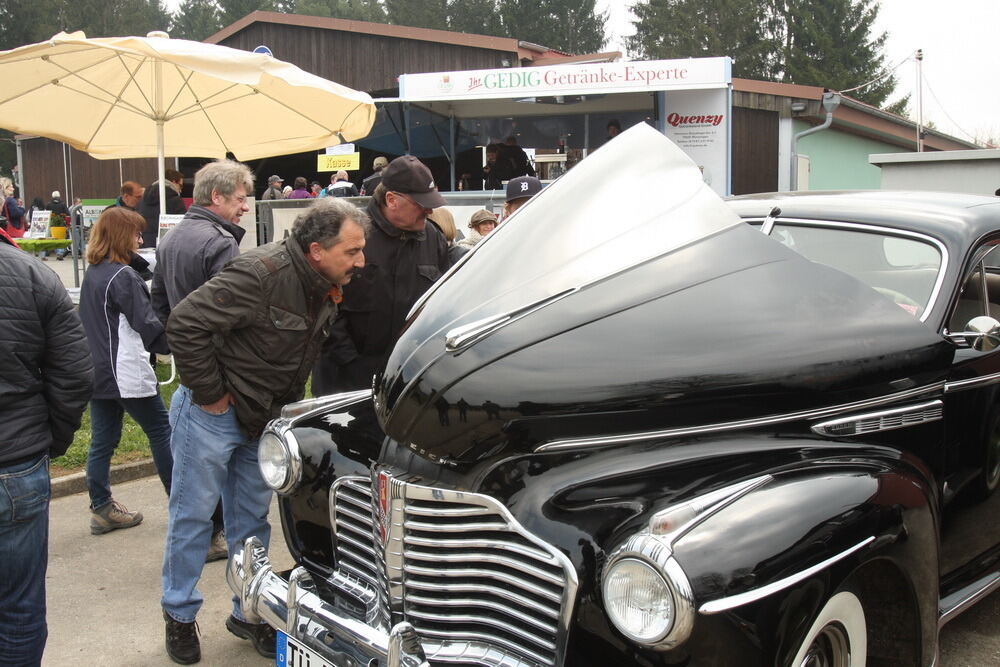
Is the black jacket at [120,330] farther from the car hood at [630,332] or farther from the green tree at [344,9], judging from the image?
the green tree at [344,9]

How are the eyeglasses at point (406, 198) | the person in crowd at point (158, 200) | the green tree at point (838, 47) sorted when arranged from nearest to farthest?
the eyeglasses at point (406, 198) → the person in crowd at point (158, 200) → the green tree at point (838, 47)

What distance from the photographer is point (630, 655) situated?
7.11 ft

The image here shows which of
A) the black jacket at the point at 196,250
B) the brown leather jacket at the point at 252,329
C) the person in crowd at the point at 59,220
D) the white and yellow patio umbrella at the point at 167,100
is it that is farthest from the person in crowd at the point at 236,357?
the person in crowd at the point at 59,220

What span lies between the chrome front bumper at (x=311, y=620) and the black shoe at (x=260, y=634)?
61 cm

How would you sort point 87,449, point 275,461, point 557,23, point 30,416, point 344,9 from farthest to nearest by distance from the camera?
point 344,9 → point 557,23 → point 87,449 → point 275,461 → point 30,416

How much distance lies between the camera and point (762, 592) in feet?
7.00

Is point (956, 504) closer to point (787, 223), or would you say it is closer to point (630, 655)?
point (787, 223)

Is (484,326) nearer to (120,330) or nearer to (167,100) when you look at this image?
(120,330)

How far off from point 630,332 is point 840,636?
1038 millimetres

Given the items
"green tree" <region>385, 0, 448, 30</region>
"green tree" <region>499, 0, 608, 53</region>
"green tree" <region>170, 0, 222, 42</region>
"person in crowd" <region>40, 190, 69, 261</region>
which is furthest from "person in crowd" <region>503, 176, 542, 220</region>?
"green tree" <region>170, 0, 222, 42</region>

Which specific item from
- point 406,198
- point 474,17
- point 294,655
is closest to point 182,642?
point 294,655

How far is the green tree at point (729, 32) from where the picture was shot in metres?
55.5

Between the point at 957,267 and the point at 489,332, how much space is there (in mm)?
1923

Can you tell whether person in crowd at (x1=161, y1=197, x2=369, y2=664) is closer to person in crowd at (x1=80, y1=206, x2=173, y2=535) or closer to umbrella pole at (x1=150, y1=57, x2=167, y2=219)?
person in crowd at (x1=80, y1=206, x2=173, y2=535)
